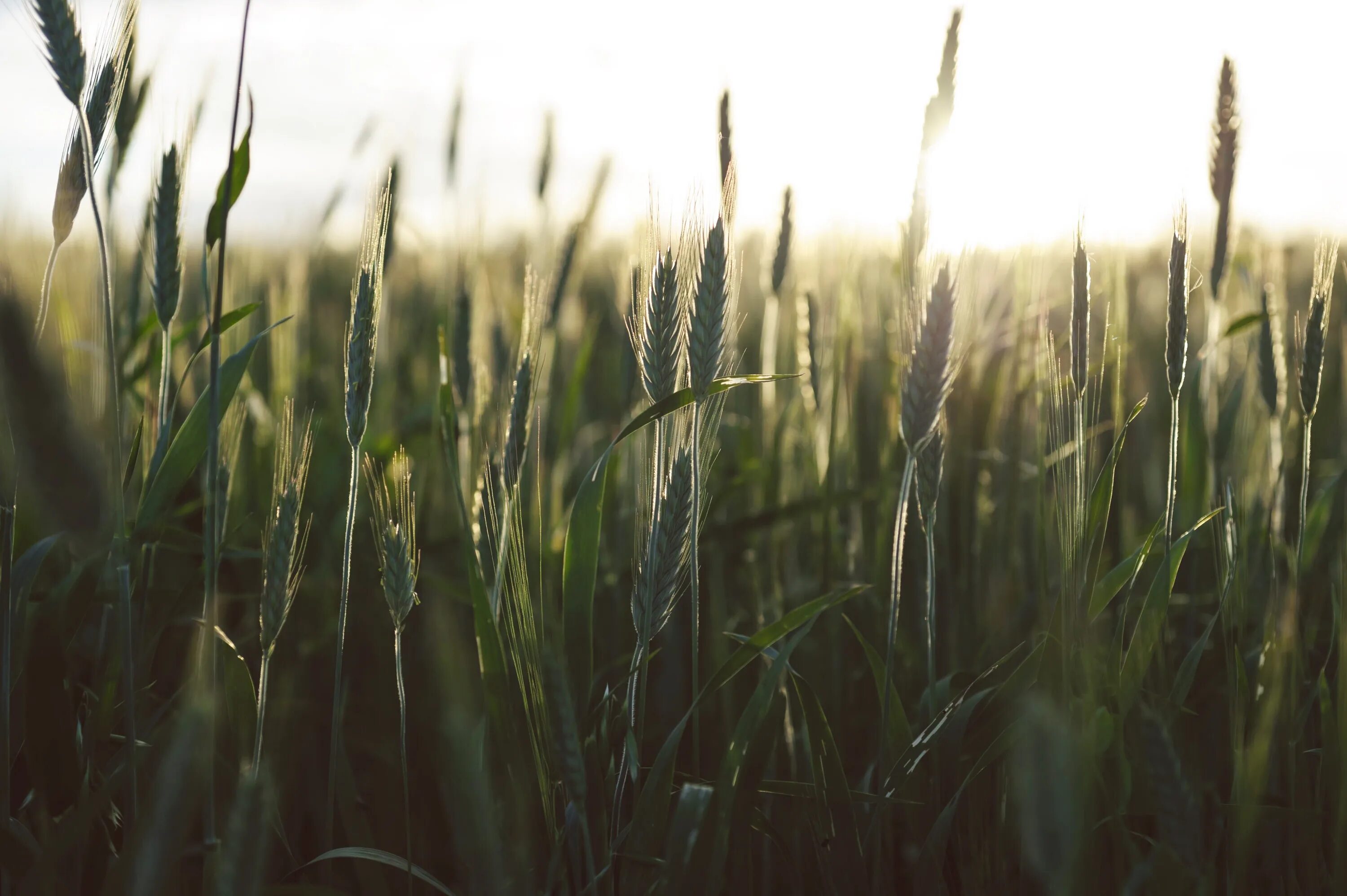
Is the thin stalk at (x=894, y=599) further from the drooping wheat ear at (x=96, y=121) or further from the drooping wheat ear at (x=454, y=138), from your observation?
the drooping wheat ear at (x=454, y=138)

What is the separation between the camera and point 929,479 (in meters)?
1.06

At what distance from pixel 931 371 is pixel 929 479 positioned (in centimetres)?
20

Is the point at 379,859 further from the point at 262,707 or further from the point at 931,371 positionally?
the point at 931,371

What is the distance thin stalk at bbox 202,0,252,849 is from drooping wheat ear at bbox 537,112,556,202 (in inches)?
61.5

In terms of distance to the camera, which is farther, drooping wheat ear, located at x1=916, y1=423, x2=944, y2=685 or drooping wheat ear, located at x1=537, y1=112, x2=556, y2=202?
drooping wheat ear, located at x1=537, y1=112, x2=556, y2=202

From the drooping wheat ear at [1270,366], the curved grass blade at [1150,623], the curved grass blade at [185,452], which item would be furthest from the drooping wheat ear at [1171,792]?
the curved grass blade at [185,452]

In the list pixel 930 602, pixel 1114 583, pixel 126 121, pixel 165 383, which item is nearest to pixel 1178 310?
pixel 1114 583

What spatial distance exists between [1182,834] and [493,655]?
27.3 inches

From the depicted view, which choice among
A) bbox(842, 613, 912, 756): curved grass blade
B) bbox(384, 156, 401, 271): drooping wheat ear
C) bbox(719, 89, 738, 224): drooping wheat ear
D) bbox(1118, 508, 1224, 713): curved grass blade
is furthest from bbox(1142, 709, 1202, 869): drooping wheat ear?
bbox(384, 156, 401, 271): drooping wheat ear

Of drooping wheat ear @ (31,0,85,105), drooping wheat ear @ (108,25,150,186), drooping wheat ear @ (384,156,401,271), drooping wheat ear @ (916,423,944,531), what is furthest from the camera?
drooping wheat ear @ (384,156,401,271)

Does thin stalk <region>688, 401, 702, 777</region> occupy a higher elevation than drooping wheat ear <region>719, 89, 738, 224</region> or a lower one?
lower

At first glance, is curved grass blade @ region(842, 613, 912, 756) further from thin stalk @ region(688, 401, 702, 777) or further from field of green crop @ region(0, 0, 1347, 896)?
thin stalk @ region(688, 401, 702, 777)

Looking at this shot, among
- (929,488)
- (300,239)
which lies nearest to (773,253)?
(929,488)

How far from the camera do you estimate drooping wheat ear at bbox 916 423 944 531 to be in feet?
3.45
